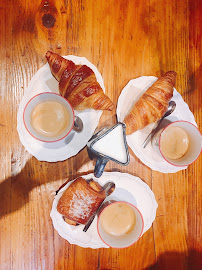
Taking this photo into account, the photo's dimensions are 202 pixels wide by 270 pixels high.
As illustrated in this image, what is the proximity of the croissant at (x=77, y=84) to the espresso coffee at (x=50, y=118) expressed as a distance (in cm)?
6

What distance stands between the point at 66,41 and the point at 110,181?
0.63 metres

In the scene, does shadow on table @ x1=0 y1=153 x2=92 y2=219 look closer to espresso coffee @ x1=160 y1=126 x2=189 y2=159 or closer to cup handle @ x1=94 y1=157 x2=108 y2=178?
cup handle @ x1=94 y1=157 x2=108 y2=178

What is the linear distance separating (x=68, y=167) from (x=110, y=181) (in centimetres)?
19

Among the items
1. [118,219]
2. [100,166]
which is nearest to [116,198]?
[118,219]

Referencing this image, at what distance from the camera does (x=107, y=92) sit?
1053mm

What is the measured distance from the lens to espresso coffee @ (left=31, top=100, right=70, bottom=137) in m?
0.91

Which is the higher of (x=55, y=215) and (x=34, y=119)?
(x=34, y=119)

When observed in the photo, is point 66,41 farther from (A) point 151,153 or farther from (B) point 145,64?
(A) point 151,153

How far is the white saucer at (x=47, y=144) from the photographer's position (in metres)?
0.99

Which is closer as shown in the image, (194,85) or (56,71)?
(56,71)

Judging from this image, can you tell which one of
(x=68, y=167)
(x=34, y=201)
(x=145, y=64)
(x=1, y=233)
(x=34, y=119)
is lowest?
(x=1, y=233)

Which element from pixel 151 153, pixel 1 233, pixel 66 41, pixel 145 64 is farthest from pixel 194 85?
pixel 1 233

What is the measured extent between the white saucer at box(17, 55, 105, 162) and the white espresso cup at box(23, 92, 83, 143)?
0.10 m

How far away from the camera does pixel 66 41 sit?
3.44 ft
